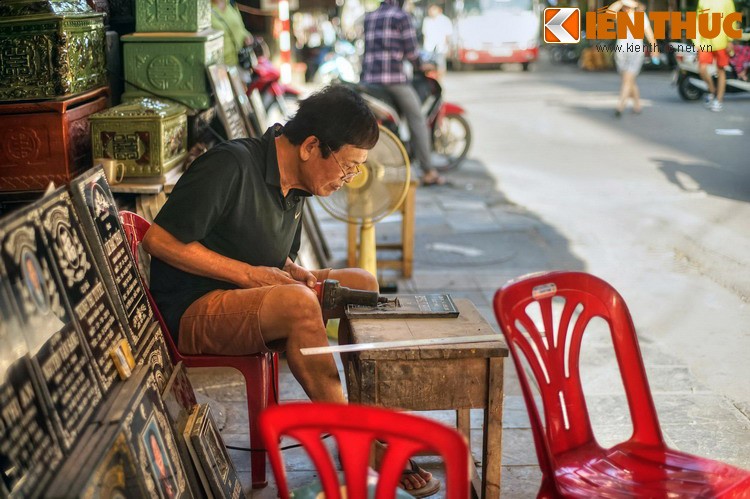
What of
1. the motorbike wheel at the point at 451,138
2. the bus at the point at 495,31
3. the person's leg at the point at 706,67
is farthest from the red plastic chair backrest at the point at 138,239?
the bus at the point at 495,31

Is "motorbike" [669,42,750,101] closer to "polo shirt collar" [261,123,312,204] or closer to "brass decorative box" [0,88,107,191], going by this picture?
"polo shirt collar" [261,123,312,204]

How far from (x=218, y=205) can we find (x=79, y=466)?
1.34 meters

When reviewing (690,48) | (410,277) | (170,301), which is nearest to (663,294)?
(410,277)

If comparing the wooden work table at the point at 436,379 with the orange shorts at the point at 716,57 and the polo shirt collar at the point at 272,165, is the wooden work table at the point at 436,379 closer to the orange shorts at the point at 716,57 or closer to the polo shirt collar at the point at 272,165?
the polo shirt collar at the point at 272,165

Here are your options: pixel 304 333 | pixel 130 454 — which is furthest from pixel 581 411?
pixel 130 454

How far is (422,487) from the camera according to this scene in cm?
327

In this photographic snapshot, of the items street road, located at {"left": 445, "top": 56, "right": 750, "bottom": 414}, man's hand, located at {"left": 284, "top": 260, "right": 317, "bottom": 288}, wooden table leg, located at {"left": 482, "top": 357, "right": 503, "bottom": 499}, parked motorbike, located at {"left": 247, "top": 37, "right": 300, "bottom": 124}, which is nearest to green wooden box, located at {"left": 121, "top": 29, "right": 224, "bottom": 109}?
man's hand, located at {"left": 284, "top": 260, "right": 317, "bottom": 288}

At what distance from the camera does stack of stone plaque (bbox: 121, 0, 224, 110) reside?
4789 millimetres

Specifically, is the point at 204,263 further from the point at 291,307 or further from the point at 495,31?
the point at 495,31

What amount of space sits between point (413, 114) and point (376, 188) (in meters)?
4.15

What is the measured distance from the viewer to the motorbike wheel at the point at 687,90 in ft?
47.9

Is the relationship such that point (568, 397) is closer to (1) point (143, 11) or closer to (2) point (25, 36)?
(2) point (25, 36)

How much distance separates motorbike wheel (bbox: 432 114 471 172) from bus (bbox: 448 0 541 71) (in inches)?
491

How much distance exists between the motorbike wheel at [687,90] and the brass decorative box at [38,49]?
486 inches
